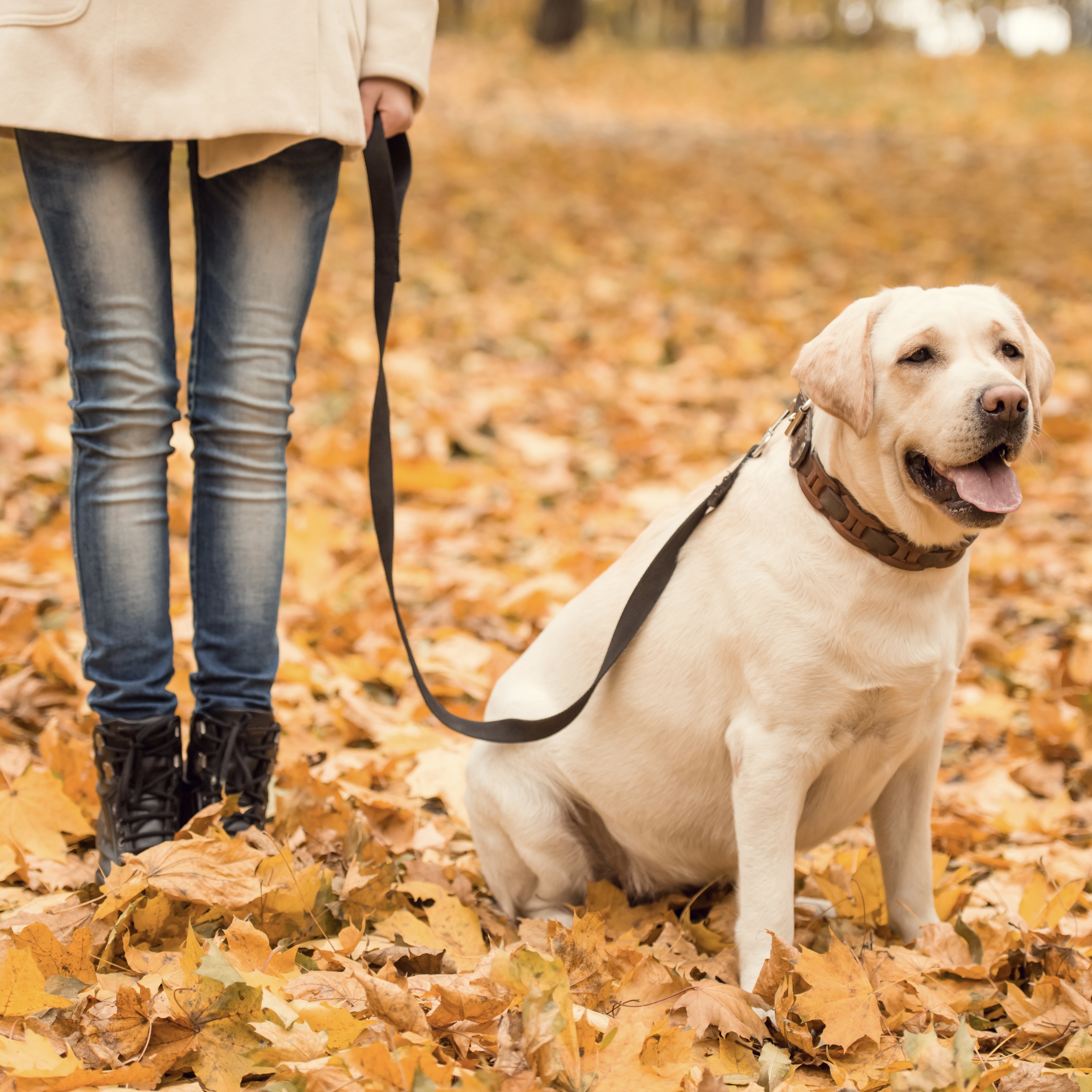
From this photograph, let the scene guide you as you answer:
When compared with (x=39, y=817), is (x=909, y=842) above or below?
above

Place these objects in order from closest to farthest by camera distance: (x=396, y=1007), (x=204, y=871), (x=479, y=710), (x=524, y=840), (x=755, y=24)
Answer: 1. (x=396, y=1007)
2. (x=204, y=871)
3. (x=524, y=840)
4. (x=479, y=710)
5. (x=755, y=24)

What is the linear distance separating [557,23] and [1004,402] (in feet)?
78.4

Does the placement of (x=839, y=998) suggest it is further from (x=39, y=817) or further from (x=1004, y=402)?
(x=39, y=817)

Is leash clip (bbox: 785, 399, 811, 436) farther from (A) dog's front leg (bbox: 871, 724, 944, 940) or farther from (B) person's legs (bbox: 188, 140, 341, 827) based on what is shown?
(B) person's legs (bbox: 188, 140, 341, 827)

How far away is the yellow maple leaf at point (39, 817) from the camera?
2547mm

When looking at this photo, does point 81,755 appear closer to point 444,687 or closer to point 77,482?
point 77,482

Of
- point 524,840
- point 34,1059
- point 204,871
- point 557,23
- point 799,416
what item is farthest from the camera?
point 557,23

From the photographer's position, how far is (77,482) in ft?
8.05

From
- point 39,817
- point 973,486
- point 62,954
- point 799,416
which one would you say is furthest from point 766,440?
point 39,817

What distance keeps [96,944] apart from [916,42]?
49.9 meters

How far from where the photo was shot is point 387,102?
2.55m

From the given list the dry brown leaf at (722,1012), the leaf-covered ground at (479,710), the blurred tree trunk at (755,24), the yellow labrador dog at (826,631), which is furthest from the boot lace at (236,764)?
the blurred tree trunk at (755,24)

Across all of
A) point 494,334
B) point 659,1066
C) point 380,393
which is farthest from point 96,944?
point 494,334

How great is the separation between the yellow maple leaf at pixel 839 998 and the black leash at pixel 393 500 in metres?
0.74
